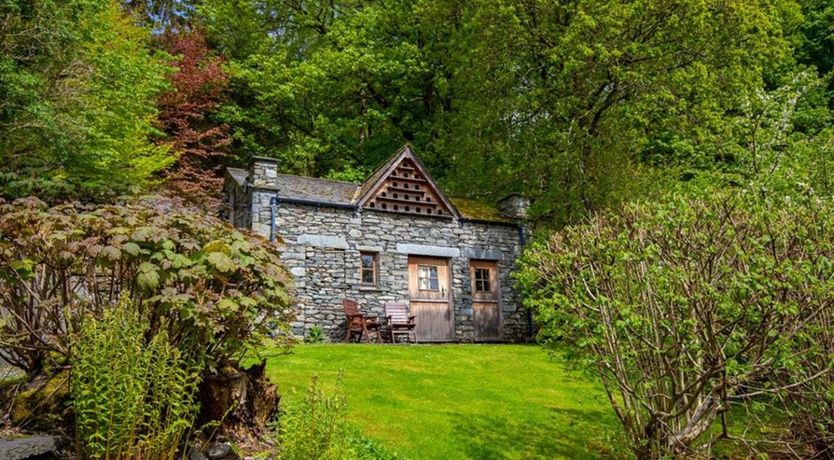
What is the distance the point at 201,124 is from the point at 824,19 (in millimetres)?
A: 24619

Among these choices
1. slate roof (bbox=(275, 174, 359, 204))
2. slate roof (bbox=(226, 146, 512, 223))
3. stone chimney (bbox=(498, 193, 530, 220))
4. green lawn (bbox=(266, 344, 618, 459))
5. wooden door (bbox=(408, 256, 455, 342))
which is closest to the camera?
green lawn (bbox=(266, 344, 618, 459))

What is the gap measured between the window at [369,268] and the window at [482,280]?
3128 mm

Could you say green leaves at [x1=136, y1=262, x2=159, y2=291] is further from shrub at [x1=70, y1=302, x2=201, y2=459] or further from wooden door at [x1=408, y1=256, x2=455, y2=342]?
wooden door at [x1=408, y1=256, x2=455, y2=342]

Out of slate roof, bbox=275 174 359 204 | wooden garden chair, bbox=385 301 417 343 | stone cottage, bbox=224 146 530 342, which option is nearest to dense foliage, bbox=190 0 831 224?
stone cottage, bbox=224 146 530 342

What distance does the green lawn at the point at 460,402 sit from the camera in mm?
6117

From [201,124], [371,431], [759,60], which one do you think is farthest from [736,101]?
[201,124]

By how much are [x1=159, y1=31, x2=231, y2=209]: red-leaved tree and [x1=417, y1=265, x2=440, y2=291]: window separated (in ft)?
23.5

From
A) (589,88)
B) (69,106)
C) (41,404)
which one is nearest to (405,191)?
(589,88)

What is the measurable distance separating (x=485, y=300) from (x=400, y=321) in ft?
9.57

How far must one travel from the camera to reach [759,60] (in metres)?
16.4

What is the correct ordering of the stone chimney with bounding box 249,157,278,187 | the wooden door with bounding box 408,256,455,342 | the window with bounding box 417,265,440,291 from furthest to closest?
1. the window with bounding box 417,265,440,291
2. the wooden door with bounding box 408,256,455,342
3. the stone chimney with bounding box 249,157,278,187

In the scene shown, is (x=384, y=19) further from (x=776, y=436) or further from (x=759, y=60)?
(x=776, y=436)

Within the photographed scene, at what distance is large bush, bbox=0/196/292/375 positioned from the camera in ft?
13.9

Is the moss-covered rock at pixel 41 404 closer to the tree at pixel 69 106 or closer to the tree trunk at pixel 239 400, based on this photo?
the tree trunk at pixel 239 400
